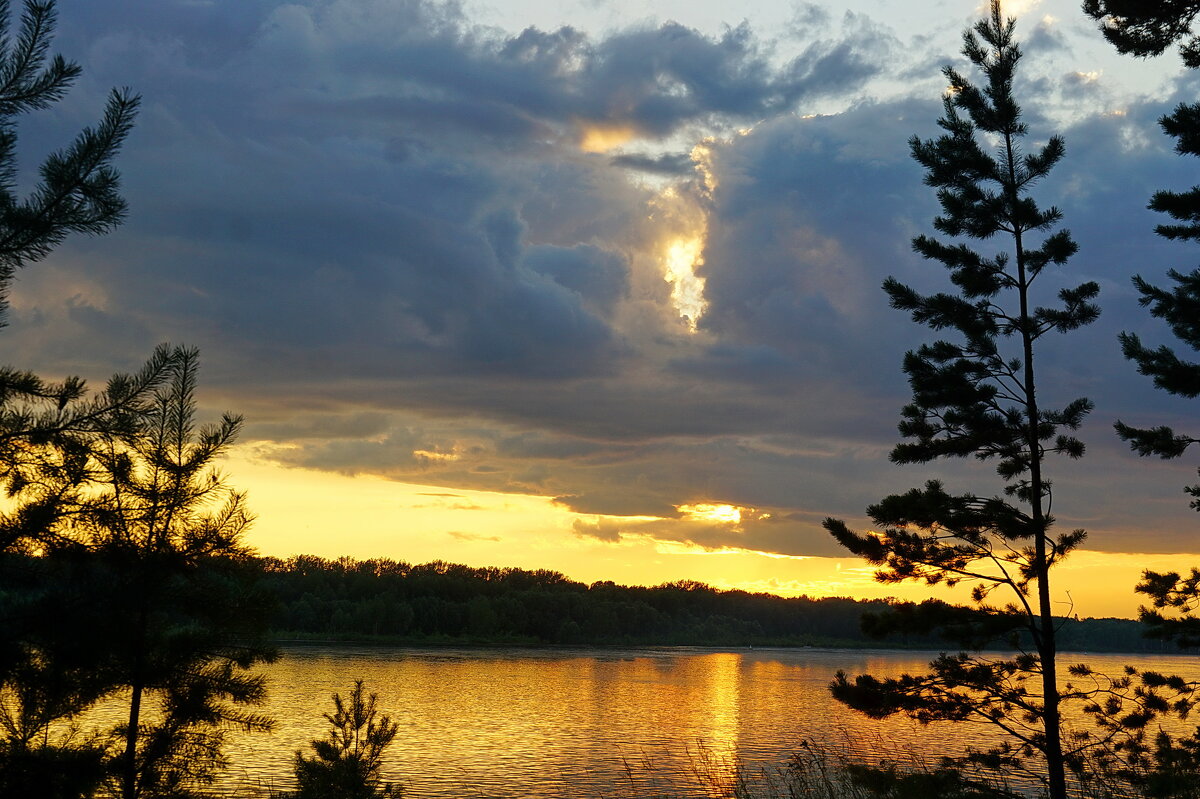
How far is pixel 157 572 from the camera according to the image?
39.2 feet

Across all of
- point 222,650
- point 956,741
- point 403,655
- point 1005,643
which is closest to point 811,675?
point 403,655

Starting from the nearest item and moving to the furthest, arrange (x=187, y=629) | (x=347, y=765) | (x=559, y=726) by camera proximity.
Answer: (x=187, y=629) → (x=347, y=765) → (x=559, y=726)

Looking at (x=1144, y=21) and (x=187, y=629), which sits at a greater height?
(x=1144, y=21)

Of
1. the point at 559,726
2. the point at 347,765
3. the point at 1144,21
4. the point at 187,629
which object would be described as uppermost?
the point at 1144,21

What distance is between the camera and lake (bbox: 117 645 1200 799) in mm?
39656

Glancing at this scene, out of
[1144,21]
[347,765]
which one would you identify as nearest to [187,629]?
[347,765]

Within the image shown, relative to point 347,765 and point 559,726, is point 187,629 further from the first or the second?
point 559,726

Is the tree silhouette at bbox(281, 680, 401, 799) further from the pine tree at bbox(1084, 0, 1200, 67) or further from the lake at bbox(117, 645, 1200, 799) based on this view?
the pine tree at bbox(1084, 0, 1200, 67)

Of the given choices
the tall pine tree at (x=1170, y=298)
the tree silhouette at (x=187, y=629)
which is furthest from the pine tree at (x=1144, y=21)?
the tree silhouette at (x=187, y=629)

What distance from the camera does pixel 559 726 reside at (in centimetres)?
6034

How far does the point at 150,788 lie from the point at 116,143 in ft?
29.7

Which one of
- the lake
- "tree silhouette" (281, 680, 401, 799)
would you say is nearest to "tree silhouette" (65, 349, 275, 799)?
"tree silhouette" (281, 680, 401, 799)

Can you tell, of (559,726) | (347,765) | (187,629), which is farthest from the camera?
(559,726)

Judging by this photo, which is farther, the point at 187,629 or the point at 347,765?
the point at 347,765
